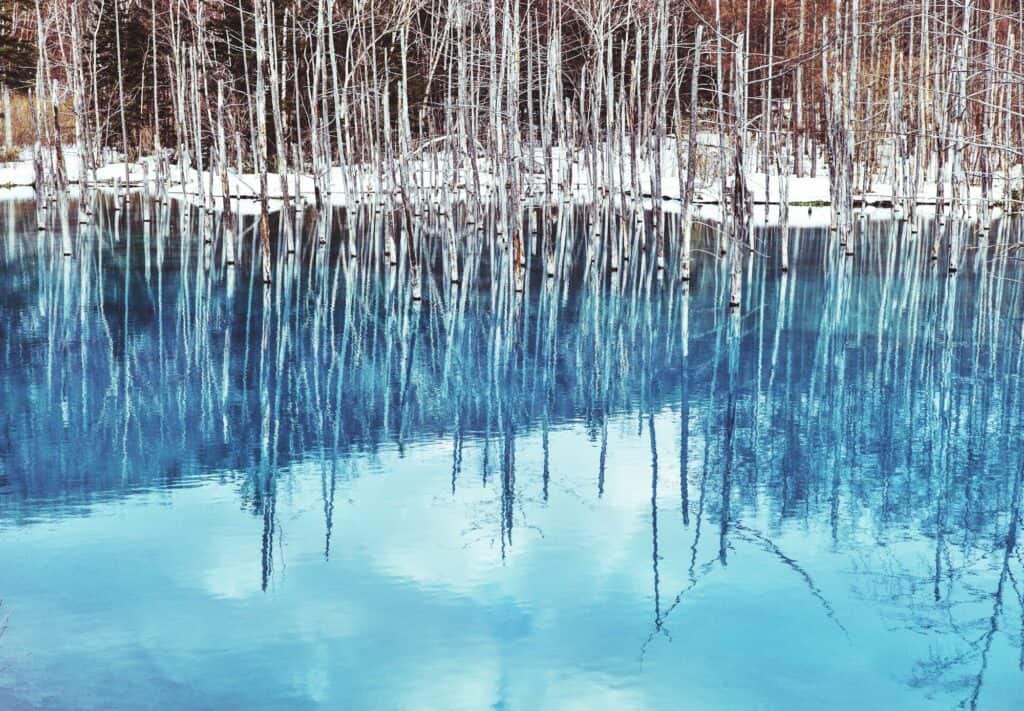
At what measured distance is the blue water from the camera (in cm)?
711

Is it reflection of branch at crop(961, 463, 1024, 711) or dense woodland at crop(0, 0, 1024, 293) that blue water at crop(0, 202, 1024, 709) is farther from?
dense woodland at crop(0, 0, 1024, 293)

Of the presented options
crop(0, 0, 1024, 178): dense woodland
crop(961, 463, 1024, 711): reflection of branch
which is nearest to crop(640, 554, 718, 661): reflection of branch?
crop(961, 463, 1024, 711): reflection of branch

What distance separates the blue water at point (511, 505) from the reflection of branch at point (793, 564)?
1.1 inches

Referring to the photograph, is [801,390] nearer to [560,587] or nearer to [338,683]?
[560,587]

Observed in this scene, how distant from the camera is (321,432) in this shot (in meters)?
12.6

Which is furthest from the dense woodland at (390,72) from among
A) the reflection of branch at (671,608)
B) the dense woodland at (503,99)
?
the reflection of branch at (671,608)

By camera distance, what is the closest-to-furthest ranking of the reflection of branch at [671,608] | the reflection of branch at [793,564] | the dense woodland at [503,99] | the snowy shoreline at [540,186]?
the reflection of branch at [671,608] → the reflection of branch at [793,564] → the dense woodland at [503,99] → the snowy shoreline at [540,186]

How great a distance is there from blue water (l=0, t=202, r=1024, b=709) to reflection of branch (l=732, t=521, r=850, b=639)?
29mm

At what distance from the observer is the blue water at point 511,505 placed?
7.11 meters

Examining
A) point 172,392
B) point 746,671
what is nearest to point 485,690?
point 746,671

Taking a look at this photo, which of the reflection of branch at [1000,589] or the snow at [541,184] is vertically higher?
the snow at [541,184]

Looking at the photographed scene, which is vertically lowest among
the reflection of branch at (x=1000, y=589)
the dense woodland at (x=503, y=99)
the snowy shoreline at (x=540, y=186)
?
the reflection of branch at (x=1000, y=589)

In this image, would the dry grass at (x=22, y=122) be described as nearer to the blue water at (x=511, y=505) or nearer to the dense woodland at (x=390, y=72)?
the dense woodland at (x=390, y=72)

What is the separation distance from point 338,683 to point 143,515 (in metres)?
3.53
